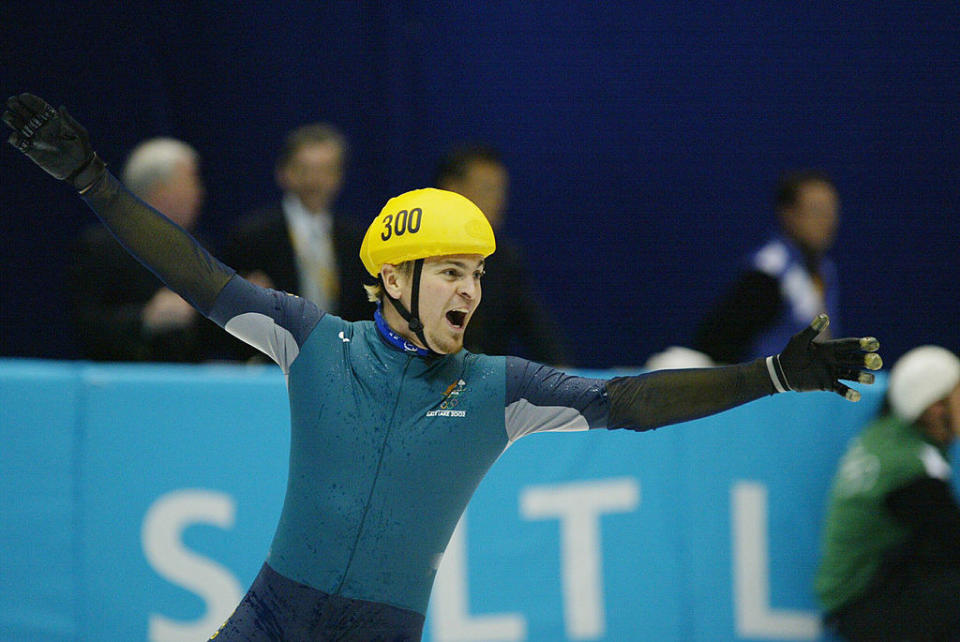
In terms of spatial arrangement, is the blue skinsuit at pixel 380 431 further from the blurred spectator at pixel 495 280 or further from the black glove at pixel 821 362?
the blurred spectator at pixel 495 280

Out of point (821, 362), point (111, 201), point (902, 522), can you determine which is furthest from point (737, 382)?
point (902, 522)

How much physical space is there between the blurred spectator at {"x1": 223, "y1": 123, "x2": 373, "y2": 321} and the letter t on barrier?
3.50ft

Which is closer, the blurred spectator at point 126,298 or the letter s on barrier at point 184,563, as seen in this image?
the letter s on barrier at point 184,563

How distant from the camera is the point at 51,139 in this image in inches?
111

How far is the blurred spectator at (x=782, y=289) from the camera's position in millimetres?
5711

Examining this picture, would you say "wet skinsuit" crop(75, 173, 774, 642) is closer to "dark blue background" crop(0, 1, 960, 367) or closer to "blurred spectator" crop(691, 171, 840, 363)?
"blurred spectator" crop(691, 171, 840, 363)

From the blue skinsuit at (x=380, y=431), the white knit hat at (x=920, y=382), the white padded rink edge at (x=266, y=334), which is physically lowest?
the blue skinsuit at (x=380, y=431)

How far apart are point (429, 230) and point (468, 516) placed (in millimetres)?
2186

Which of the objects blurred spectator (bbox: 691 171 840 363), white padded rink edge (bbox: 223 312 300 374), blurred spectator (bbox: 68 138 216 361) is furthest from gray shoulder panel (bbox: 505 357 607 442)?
blurred spectator (bbox: 691 171 840 363)

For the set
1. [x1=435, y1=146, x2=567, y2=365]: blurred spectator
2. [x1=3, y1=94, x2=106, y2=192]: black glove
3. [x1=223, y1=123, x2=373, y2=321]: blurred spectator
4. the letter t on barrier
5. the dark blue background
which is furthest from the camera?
the dark blue background

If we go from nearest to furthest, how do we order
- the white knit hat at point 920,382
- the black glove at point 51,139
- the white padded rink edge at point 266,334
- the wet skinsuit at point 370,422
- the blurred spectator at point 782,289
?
the black glove at point 51,139 < the wet skinsuit at point 370,422 < the white padded rink edge at point 266,334 < the white knit hat at point 920,382 < the blurred spectator at point 782,289

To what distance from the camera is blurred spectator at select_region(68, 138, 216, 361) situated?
16.4 ft

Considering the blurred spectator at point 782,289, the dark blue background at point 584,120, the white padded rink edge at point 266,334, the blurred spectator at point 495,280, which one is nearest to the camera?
the white padded rink edge at point 266,334

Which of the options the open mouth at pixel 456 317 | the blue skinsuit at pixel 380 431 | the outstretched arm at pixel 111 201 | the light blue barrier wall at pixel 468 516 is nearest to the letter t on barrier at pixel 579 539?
the light blue barrier wall at pixel 468 516
